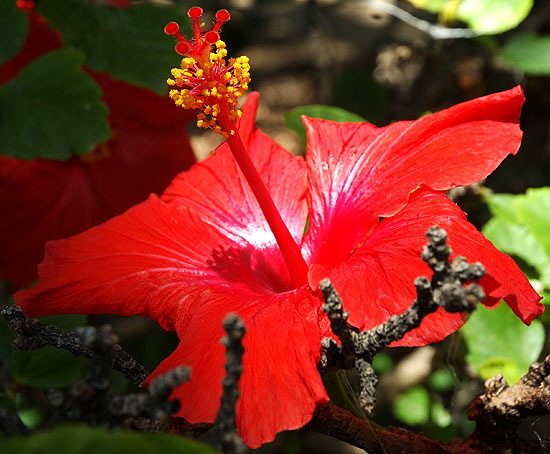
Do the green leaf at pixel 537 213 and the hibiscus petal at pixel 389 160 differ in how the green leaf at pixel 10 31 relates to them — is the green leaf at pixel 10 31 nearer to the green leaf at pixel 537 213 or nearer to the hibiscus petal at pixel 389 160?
the hibiscus petal at pixel 389 160

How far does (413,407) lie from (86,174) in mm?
1137

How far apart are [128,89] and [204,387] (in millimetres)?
1209

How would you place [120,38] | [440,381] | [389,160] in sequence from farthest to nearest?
[440,381] → [120,38] → [389,160]

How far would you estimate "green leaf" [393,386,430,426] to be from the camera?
181cm

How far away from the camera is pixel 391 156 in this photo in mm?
1218

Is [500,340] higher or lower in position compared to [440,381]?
higher

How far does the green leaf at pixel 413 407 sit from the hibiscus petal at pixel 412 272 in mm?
870

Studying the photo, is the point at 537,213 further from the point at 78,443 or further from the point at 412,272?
the point at 78,443

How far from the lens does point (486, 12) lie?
1.78 meters

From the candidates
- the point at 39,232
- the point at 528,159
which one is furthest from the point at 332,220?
the point at 528,159

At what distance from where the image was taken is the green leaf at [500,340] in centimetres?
136

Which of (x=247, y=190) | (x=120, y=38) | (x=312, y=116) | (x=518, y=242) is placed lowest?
(x=518, y=242)

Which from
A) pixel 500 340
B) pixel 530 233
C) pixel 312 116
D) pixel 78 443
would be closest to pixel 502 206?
pixel 530 233

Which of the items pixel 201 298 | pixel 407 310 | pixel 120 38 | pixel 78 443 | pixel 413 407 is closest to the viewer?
pixel 78 443
